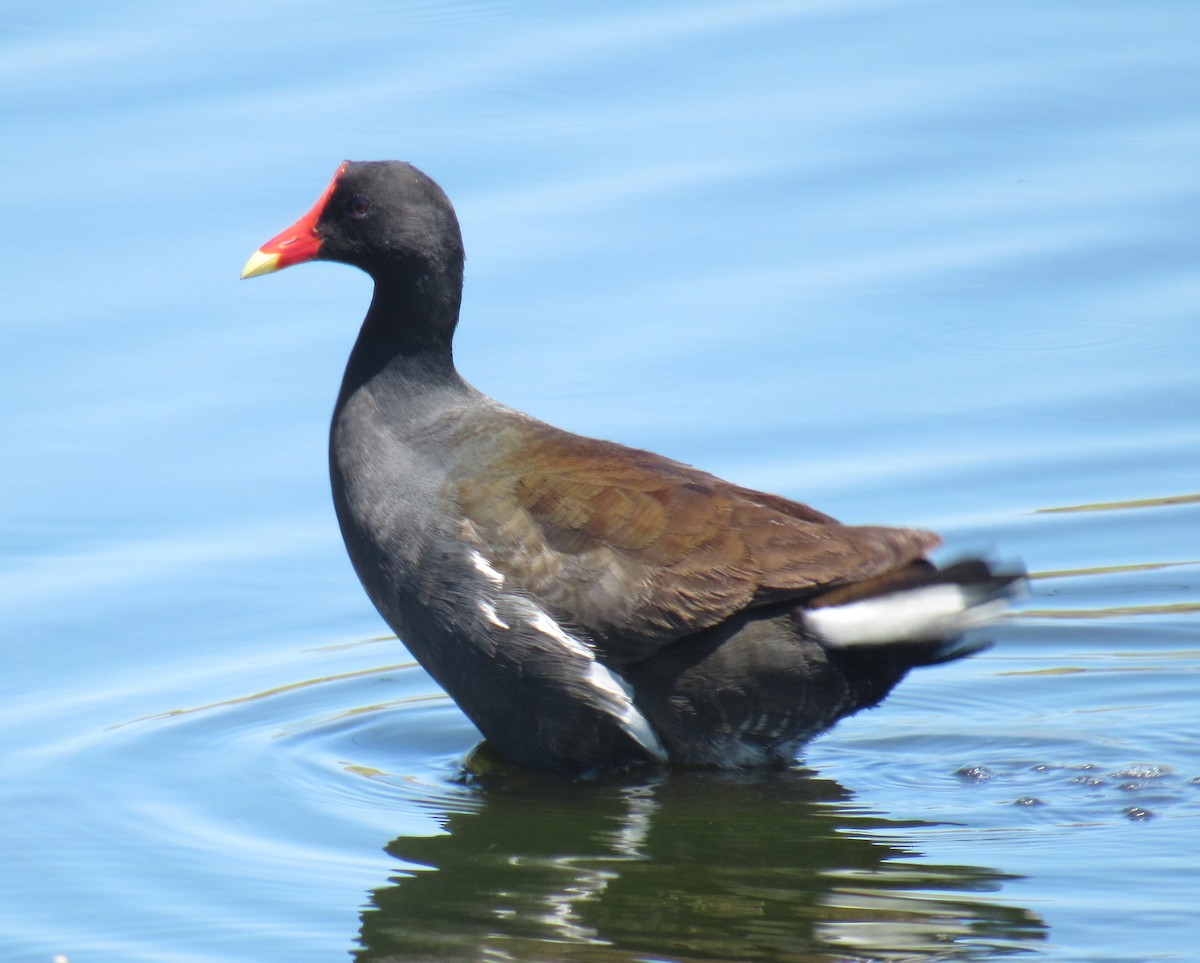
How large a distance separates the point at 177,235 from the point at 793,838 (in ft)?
14.0

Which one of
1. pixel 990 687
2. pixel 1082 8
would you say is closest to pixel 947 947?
Answer: pixel 990 687

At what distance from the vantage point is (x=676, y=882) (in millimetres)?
5180

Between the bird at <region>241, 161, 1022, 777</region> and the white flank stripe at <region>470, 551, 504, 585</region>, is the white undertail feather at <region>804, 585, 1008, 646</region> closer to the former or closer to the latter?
the bird at <region>241, 161, 1022, 777</region>

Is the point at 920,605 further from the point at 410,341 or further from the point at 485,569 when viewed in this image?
the point at 410,341

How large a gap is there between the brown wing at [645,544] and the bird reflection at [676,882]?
45cm

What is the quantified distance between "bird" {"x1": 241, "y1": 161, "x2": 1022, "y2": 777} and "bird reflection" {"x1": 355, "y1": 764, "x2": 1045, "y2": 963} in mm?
188

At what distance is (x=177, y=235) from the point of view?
8695 mm

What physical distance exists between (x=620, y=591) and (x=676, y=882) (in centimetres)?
79

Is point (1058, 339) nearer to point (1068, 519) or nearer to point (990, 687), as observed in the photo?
point (1068, 519)

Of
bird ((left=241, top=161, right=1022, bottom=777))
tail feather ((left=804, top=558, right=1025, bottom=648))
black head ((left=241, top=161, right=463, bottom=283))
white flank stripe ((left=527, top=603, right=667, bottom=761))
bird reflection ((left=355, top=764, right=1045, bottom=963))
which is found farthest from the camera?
black head ((left=241, top=161, right=463, bottom=283))

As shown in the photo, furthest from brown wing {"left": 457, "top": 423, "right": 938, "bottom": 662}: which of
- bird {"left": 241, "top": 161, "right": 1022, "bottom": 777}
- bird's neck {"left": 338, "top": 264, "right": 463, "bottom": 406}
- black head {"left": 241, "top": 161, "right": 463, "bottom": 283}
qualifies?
black head {"left": 241, "top": 161, "right": 463, "bottom": 283}

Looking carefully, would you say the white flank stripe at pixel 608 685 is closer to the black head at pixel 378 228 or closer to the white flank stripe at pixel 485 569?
the white flank stripe at pixel 485 569

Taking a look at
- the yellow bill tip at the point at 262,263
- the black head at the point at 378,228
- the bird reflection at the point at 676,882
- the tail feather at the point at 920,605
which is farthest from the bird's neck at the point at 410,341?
the tail feather at the point at 920,605

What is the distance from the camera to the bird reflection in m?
4.77
